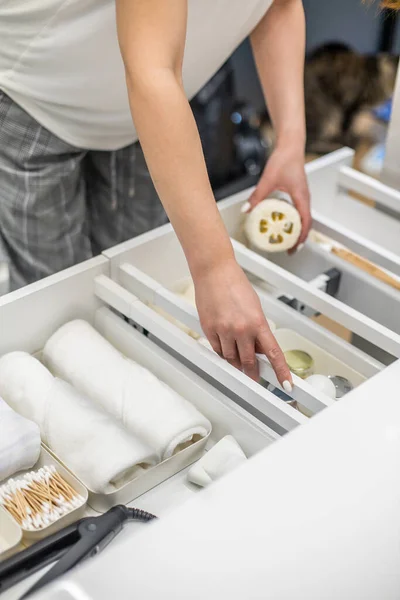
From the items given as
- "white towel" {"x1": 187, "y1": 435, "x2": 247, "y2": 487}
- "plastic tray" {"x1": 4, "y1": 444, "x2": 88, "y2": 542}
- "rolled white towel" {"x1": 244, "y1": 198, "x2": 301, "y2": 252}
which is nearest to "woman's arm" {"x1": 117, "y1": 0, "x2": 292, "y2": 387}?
"white towel" {"x1": 187, "y1": 435, "x2": 247, "y2": 487}

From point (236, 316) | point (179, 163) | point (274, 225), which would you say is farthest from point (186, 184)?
point (274, 225)

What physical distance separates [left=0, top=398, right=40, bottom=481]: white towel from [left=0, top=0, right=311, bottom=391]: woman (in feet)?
0.82

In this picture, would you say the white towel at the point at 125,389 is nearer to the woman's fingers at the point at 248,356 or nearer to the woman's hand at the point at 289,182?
the woman's fingers at the point at 248,356

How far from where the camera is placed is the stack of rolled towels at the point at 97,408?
0.94 meters

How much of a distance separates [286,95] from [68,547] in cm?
86

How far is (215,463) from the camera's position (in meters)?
0.96

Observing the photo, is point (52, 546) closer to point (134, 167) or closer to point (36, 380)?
point (36, 380)

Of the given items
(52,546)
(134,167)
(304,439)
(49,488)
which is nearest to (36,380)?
(49,488)

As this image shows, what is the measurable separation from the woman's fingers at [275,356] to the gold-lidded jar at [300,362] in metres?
0.18

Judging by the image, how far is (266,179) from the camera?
133 cm

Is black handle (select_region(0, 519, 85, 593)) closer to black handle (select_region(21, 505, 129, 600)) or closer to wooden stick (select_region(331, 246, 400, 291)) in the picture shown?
black handle (select_region(21, 505, 129, 600))

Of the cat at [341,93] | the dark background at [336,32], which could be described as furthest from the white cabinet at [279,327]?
the cat at [341,93]

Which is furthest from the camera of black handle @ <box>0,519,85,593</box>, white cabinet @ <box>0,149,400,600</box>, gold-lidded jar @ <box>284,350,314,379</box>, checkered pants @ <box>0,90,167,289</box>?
checkered pants @ <box>0,90,167,289</box>

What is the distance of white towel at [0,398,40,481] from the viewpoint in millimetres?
910
